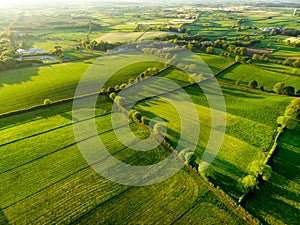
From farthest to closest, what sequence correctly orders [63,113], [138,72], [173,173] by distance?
[138,72] → [63,113] → [173,173]

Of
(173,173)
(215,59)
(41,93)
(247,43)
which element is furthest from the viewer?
(247,43)

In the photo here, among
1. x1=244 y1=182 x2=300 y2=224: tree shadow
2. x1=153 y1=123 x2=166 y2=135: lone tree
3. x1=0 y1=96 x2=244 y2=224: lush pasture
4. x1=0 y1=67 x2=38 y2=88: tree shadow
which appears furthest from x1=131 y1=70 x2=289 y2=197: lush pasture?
x1=0 y1=67 x2=38 y2=88: tree shadow

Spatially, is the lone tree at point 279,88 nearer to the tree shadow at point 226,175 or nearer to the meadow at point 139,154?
the meadow at point 139,154

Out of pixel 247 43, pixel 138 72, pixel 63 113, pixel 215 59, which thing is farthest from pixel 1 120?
pixel 247 43

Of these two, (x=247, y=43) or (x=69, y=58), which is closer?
(x=69, y=58)

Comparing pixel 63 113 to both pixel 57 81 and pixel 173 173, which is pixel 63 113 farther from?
A: pixel 173 173

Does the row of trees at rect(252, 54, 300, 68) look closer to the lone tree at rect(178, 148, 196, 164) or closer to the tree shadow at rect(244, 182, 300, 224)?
the tree shadow at rect(244, 182, 300, 224)

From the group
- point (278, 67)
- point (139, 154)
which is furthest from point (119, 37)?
point (139, 154)
